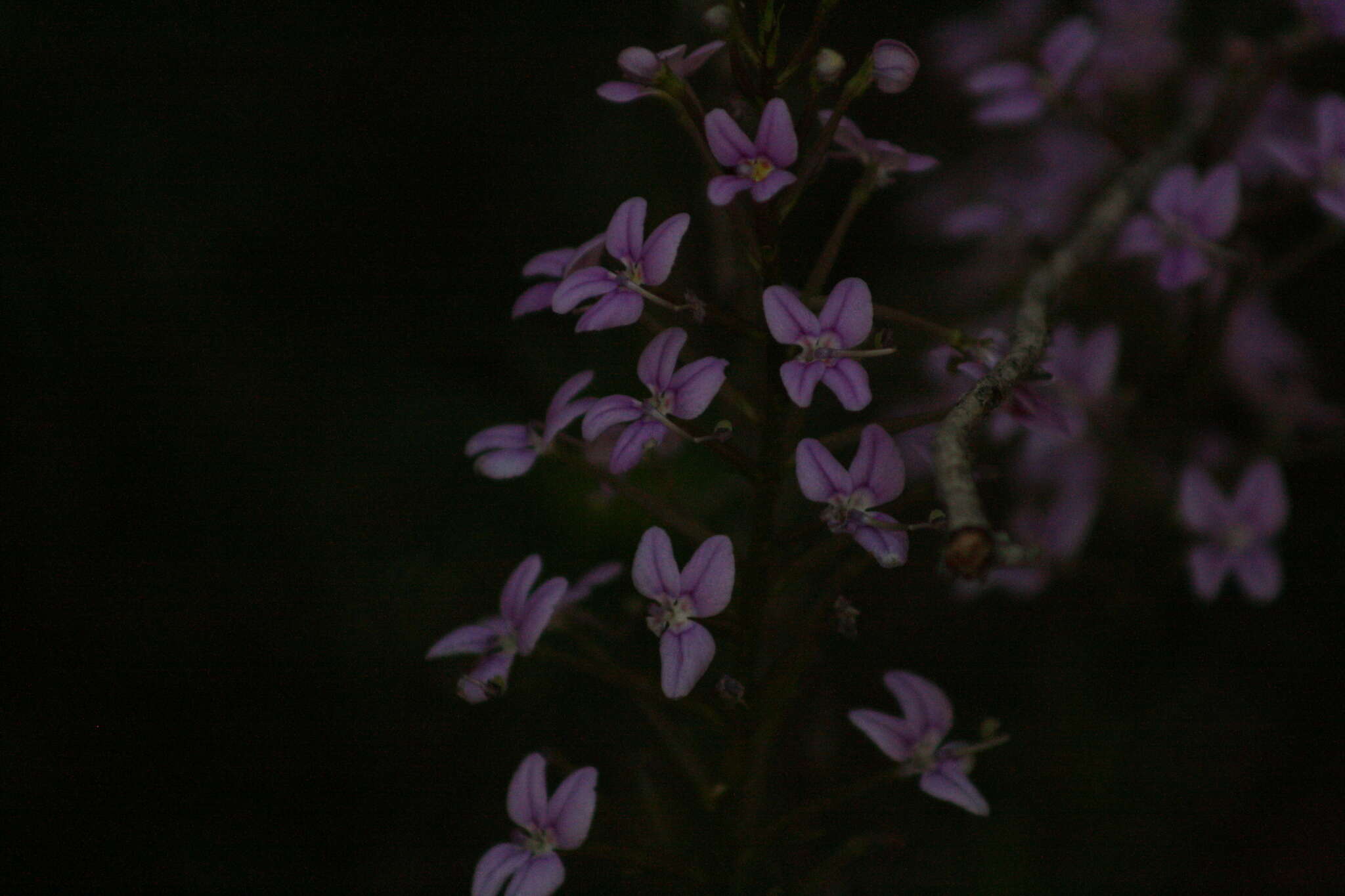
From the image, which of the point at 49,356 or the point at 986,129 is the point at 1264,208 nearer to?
the point at 986,129

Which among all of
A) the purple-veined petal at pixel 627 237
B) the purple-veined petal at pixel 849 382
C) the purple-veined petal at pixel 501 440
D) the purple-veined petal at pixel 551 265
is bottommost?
the purple-veined petal at pixel 501 440

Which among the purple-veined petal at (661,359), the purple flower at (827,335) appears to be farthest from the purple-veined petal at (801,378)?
the purple-veined petal at (661,359)

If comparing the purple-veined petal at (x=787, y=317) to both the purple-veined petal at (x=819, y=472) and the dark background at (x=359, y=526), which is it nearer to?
the purple-veined petal at (x=819, y=472)

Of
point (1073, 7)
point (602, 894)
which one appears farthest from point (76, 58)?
point (1073, 7)

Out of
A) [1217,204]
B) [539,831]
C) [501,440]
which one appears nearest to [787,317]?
[501,440]

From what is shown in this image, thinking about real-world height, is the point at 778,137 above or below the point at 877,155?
above

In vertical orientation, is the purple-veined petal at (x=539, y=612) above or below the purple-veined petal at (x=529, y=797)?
above

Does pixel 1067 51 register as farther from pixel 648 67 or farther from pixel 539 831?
pixel 539 831
